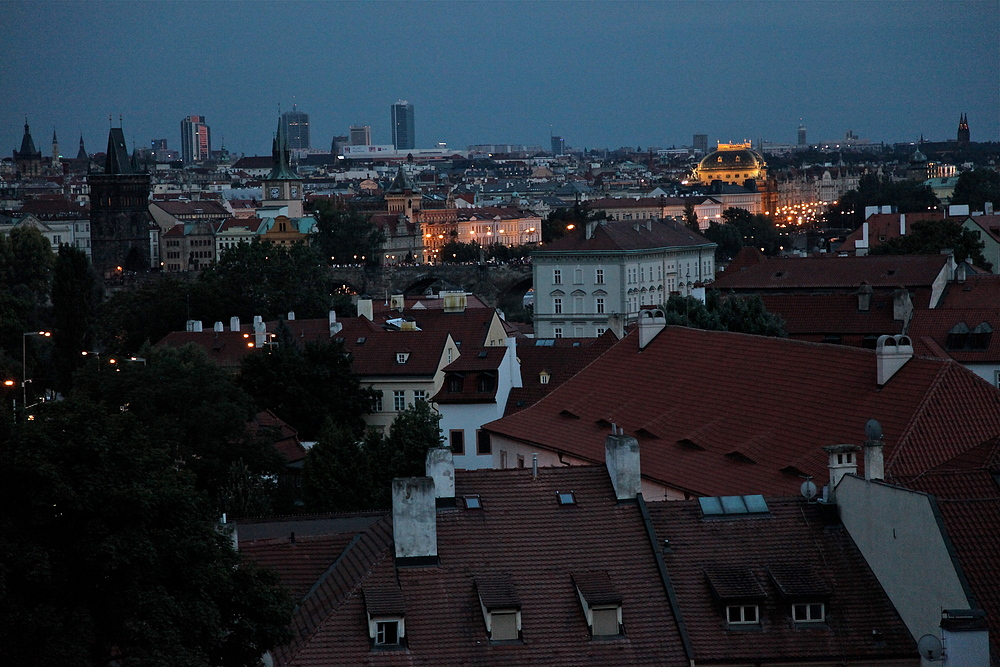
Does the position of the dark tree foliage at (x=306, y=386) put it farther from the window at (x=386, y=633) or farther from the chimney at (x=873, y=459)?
the window at (x=386, y=633)

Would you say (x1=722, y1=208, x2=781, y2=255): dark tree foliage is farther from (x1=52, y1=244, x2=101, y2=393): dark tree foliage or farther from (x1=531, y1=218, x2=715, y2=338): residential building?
(x1=52, y1=244, x2=101, y2=393): dark tree foliage

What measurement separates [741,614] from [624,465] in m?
2.75

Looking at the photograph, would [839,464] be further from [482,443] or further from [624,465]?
[482,443]

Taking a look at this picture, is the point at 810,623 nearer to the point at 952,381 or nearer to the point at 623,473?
the point at 623,473

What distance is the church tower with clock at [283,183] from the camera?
181125 mm

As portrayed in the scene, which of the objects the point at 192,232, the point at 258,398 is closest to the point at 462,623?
the point at 258,398

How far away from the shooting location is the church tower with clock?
594ft

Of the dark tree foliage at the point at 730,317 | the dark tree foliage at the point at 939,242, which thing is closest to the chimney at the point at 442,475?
the dark tree foliage at the point at 730,317

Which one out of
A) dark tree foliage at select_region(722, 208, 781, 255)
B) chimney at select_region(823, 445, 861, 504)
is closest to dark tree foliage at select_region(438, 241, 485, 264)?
dark tree foliage at select_region(722, 208, 781, 255)

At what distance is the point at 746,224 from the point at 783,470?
140549mm

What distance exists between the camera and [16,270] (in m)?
113

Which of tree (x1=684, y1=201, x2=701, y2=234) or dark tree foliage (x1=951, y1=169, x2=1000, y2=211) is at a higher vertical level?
dark tree foliage (x1=951, y1=169, x2=1000, y2=211)

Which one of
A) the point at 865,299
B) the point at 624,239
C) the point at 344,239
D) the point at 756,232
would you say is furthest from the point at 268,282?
the point at 756,232

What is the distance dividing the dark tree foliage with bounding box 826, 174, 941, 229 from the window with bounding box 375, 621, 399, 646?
442ft
